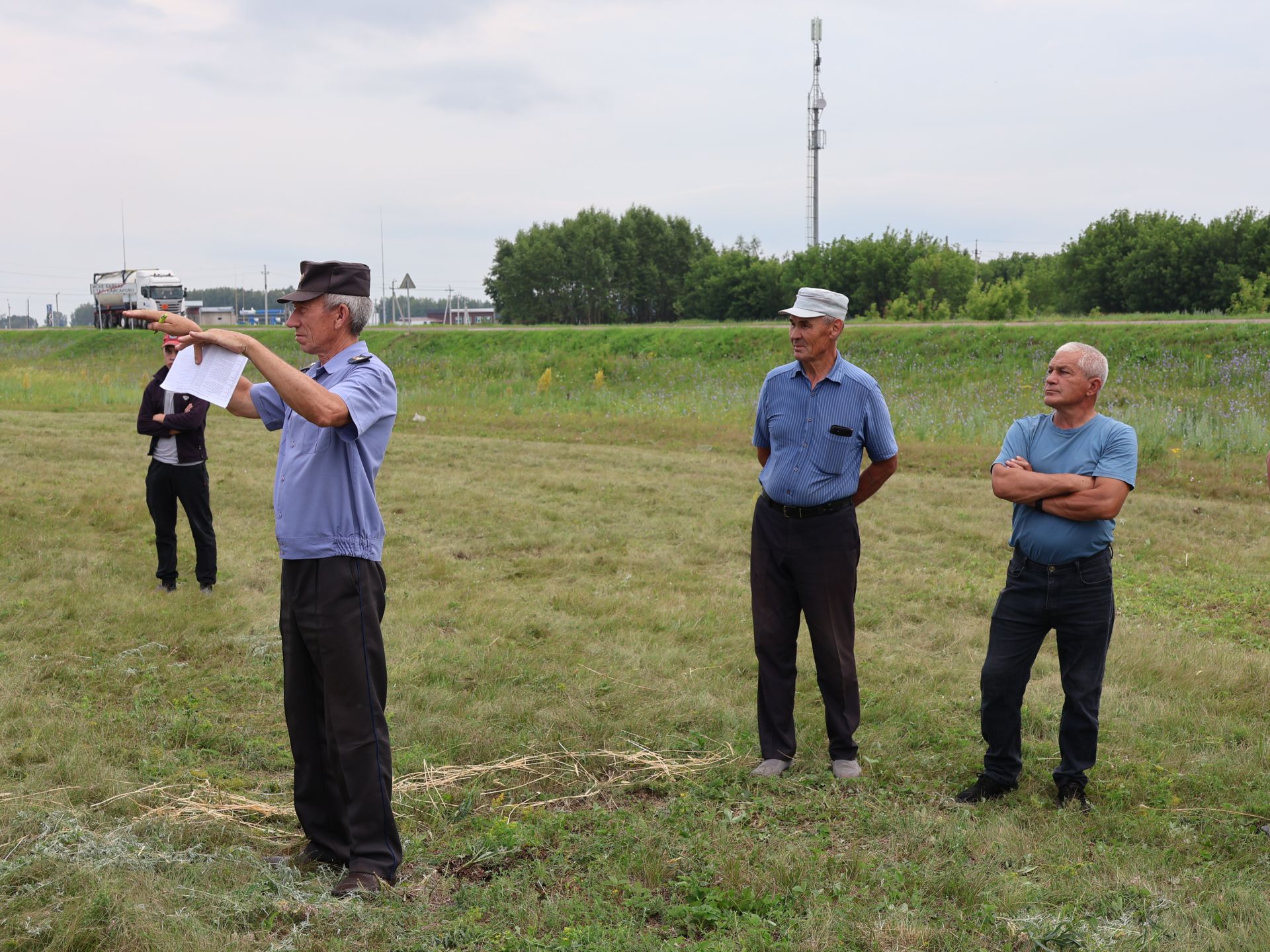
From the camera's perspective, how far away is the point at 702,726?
569 centimetres

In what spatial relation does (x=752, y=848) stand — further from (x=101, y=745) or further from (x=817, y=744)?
(x=101, y=745)

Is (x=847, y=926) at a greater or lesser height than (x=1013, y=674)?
lesser

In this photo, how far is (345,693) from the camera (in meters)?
3.77

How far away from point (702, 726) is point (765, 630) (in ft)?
2.77

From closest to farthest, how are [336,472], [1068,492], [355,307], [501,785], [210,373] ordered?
[210,373] → [336,472] → [355,307] → [1068,492] → [501,785]

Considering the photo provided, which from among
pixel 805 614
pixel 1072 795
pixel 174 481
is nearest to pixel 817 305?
pixel 805 614

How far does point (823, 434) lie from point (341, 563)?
7.81 feet

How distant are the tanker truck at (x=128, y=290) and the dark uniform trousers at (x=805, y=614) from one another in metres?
38.1

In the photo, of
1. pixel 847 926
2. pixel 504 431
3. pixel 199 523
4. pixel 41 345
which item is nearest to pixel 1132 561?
pixel 847 926

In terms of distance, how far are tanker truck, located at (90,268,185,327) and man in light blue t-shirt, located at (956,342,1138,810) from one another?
128 ft

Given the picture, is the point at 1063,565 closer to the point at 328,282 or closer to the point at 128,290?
the point at 328,282

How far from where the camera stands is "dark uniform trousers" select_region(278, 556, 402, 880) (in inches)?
147

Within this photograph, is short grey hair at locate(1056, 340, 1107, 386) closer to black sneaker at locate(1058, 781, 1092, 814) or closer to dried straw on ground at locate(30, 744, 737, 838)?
black sneaker at locate(1058, 781, 1092, 814)

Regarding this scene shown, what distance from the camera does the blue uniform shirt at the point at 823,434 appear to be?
499 cm
